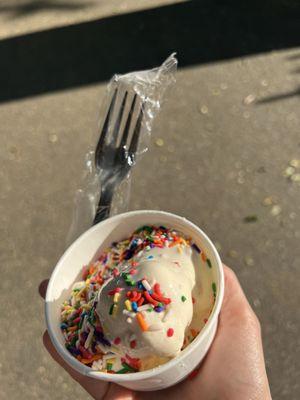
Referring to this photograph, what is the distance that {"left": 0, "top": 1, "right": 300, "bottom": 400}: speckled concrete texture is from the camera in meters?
2.19

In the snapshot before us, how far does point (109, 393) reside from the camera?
1.50 metres

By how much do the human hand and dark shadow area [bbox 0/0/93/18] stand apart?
7.81 feet

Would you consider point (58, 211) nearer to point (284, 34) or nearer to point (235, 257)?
point (235, 257)

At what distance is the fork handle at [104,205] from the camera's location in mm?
1694

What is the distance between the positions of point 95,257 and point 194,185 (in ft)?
3.65

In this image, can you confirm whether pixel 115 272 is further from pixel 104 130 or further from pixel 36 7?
pixel 36 7

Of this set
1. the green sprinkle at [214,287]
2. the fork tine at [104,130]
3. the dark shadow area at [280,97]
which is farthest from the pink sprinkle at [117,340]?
the dark shadow area at [280,97]

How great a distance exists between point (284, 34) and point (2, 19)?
5.89 feet

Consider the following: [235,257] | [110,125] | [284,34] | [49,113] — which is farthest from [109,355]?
[284,34]

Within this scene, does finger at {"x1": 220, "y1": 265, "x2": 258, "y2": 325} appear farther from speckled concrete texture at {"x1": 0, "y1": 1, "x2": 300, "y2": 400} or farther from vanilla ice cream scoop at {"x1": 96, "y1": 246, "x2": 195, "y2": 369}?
speckled concrete texture at {"x1": 0, "y1": 1, "x2": 300, "y2": 400}

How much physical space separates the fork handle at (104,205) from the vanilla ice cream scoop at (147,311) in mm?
432

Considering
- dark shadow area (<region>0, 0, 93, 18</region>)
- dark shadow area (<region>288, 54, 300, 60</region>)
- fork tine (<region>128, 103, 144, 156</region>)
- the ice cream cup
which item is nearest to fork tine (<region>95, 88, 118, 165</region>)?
fork tine (<region>128, 103, 144, 156</region>)

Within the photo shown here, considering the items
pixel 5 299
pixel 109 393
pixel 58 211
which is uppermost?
pixel 109 393

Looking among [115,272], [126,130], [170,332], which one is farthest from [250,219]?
[170,332]
